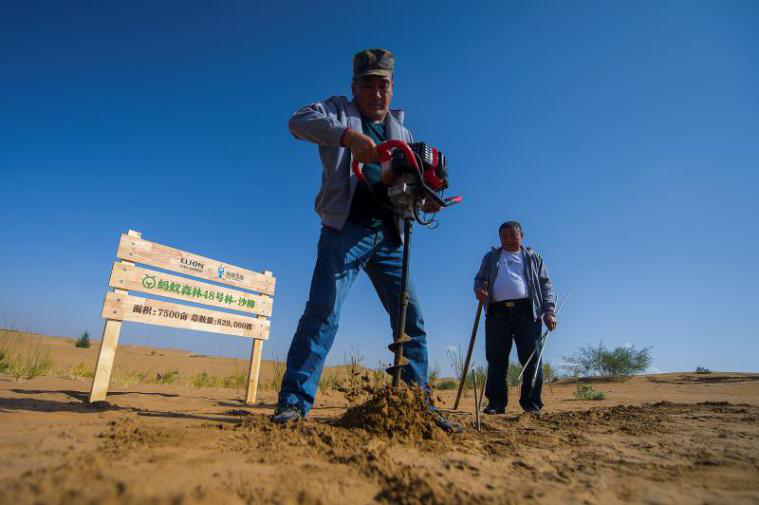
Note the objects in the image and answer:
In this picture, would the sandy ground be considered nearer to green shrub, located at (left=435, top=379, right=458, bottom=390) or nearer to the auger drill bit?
the auger drill bit

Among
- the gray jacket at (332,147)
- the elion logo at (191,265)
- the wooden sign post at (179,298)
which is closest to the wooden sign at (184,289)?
the wooden sign post at (179,298)

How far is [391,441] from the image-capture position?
1.90 m

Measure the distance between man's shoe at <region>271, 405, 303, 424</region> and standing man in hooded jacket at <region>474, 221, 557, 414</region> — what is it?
104 inches

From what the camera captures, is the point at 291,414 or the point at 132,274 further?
the point at 132,274

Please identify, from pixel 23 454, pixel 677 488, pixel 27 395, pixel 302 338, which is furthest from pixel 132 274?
pixel 677 488

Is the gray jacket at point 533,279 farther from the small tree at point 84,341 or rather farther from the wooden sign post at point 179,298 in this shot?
the small tree at point 84,341

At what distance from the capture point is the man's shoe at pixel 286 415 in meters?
2.14

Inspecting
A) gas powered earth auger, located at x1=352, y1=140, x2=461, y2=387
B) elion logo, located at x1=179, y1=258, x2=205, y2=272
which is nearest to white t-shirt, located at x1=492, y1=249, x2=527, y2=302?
gas powered earth auger, located at x1=352, y1=140, x2=461, y2=387

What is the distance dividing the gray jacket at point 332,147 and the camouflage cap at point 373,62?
26 centimetres

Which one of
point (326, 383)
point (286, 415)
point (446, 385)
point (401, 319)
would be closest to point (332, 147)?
point (401, 319)

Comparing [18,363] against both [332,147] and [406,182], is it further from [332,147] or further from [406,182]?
[406,182]

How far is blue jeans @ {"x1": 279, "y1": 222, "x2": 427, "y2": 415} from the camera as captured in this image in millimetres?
2385

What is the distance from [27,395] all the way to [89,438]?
2.66 metres

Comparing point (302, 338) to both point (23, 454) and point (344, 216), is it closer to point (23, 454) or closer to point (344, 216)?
point (344, 216)
